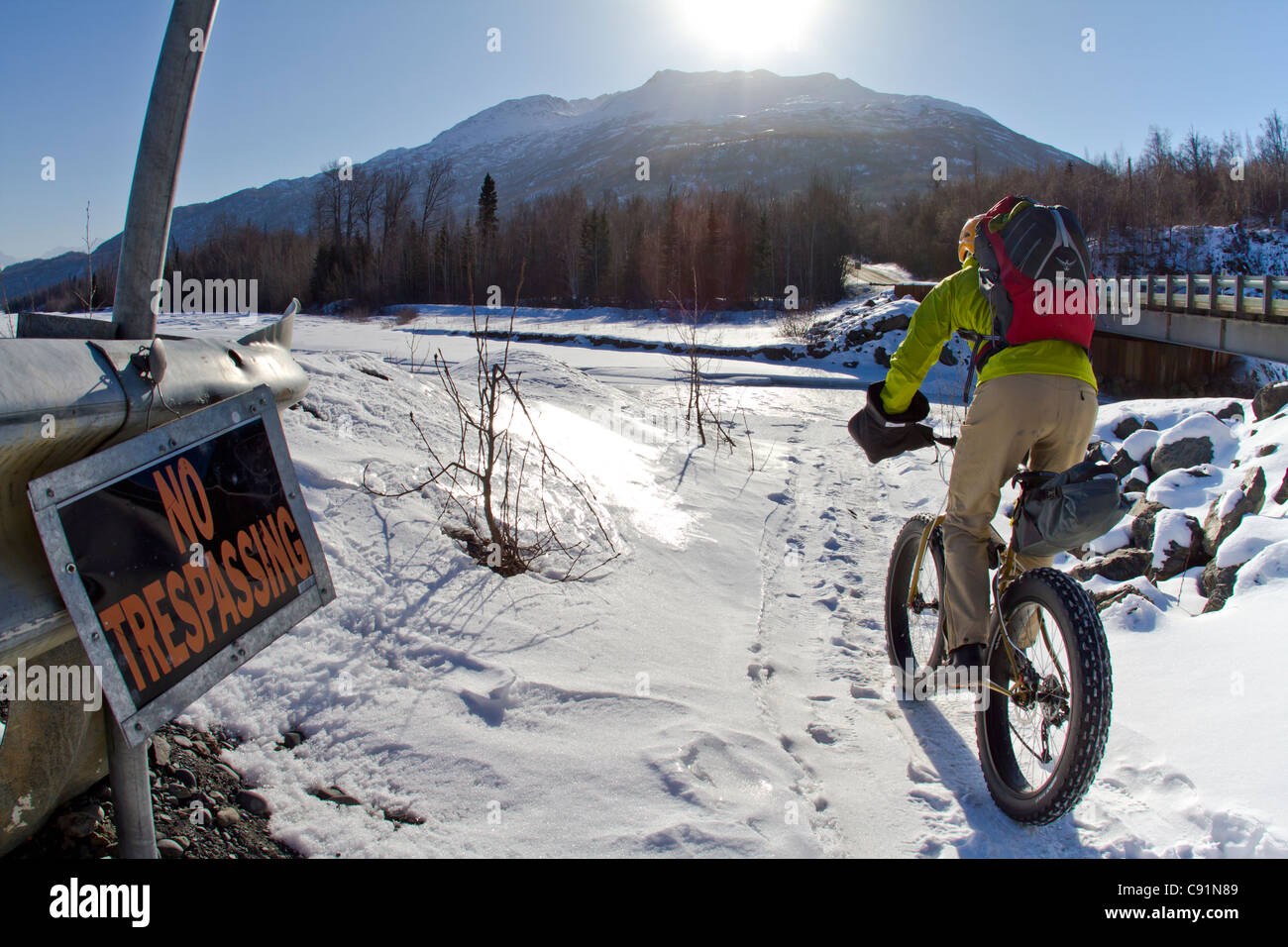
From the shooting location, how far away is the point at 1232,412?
8039 mm

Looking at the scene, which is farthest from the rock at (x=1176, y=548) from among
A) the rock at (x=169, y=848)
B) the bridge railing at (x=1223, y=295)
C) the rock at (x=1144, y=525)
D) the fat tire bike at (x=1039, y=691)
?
the bridge railing at (x=1223, y=295)

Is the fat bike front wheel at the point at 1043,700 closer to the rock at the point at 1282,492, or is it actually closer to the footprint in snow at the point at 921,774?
the footprint in snow at the point at 921,774

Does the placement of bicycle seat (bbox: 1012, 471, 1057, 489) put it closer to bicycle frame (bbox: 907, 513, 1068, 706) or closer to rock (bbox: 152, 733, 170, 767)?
bicycle frame (bbox: 907, 513, 1068, 706)

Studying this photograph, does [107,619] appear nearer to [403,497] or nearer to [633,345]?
[403,497]

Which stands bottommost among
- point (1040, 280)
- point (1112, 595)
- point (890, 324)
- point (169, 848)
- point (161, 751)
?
point (1112, 595)

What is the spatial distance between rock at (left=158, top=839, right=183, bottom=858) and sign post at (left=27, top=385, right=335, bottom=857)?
0.31 meters

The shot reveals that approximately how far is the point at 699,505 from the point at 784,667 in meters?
2.90

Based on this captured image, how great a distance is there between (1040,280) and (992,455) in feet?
2.03

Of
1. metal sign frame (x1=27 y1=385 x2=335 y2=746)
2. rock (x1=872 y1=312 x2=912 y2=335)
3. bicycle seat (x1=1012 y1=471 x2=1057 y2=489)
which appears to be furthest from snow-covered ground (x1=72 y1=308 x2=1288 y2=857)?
rock (x1=872 y1=312 x2=912 y2=335)

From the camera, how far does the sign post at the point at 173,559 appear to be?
55.5 inches

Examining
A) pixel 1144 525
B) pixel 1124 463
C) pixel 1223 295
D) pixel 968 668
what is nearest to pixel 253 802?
pixel 968 668

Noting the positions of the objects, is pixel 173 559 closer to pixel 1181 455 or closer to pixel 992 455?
pixel 992 455

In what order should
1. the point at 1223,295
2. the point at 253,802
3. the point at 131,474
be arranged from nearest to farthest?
the point at 131,474 < the point at 253,802 < the point at 1223,295

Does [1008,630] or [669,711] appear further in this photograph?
[669,711]
